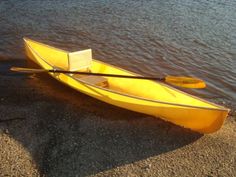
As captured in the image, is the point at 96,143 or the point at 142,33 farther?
the point at 142,33

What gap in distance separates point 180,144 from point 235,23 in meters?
12.4

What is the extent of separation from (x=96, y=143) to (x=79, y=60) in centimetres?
355

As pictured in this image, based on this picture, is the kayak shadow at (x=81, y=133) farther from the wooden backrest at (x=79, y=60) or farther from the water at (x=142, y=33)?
the water at (x=142, y=33)

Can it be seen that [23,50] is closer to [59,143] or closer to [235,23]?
[59,143]

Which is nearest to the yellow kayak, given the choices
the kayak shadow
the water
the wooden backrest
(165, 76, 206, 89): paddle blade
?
the wooden backrest

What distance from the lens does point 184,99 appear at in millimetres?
10633

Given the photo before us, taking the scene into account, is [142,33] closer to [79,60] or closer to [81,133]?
[79,60]

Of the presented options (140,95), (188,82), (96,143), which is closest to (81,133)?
(96,143)

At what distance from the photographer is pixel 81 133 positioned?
32.7 feet

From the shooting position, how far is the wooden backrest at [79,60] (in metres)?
11.8

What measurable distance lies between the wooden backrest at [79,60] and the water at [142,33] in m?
3.10

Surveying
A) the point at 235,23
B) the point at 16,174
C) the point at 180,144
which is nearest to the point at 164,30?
the point at 235,23

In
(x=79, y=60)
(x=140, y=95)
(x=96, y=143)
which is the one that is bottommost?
(x=96, y=143)

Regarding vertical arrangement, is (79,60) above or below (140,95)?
above
